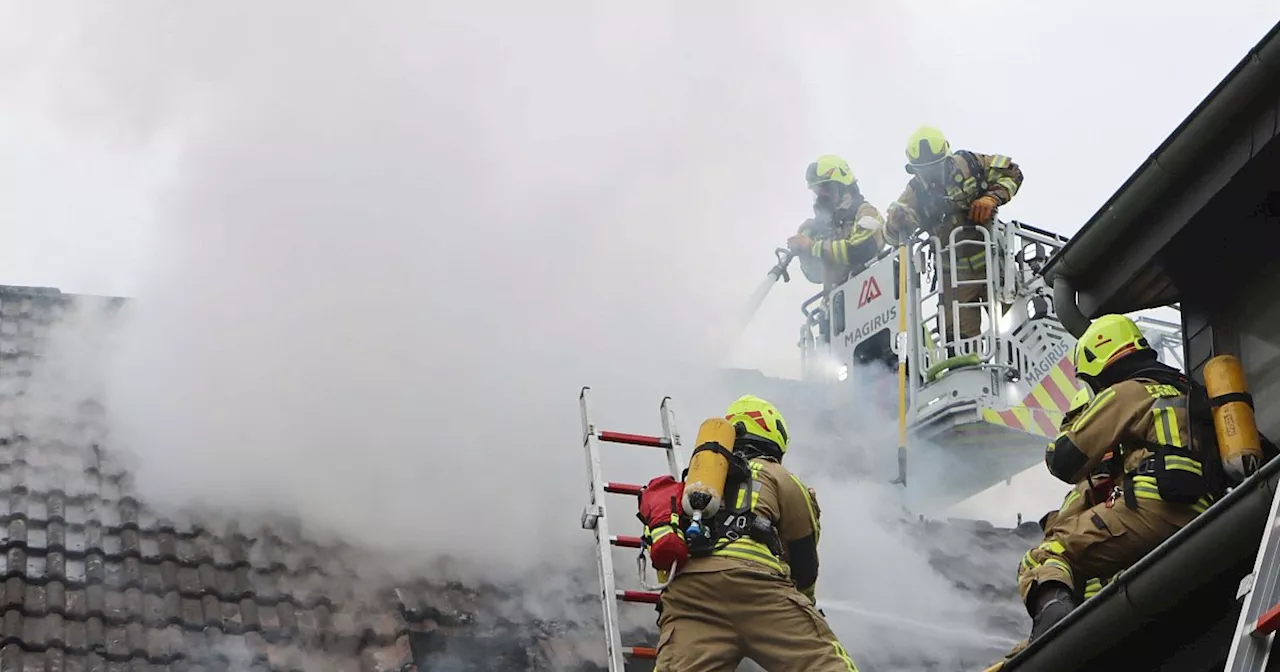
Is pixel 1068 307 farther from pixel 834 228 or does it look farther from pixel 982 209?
pixel 834 228

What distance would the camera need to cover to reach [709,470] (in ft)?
20.3

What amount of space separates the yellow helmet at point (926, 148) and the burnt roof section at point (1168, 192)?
13.0 ft

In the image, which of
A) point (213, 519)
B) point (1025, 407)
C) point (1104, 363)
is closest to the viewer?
point (1104, 363)

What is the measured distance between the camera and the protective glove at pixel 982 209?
1104 centimetres

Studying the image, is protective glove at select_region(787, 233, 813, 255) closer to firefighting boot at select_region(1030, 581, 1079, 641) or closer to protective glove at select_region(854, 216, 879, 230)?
protective glove at select_region(854, 216, 879, 230)

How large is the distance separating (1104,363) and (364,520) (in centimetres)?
373

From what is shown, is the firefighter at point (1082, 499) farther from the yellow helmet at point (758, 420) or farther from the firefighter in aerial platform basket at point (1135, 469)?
the yellow helmet at point (758, 420)

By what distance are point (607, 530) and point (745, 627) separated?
1066mm

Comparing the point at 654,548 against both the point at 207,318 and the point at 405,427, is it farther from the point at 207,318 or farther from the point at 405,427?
the point at 207,318

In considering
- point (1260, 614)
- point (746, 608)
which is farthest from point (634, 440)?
point (1260, 614)

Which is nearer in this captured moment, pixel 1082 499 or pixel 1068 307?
pixel 1082 499

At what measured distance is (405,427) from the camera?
8953 mm

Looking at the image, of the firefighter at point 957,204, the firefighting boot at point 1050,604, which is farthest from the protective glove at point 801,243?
the firefighting boot at point 1050,604

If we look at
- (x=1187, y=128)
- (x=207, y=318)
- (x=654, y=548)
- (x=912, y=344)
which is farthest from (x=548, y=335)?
(x=1187, y=128)
